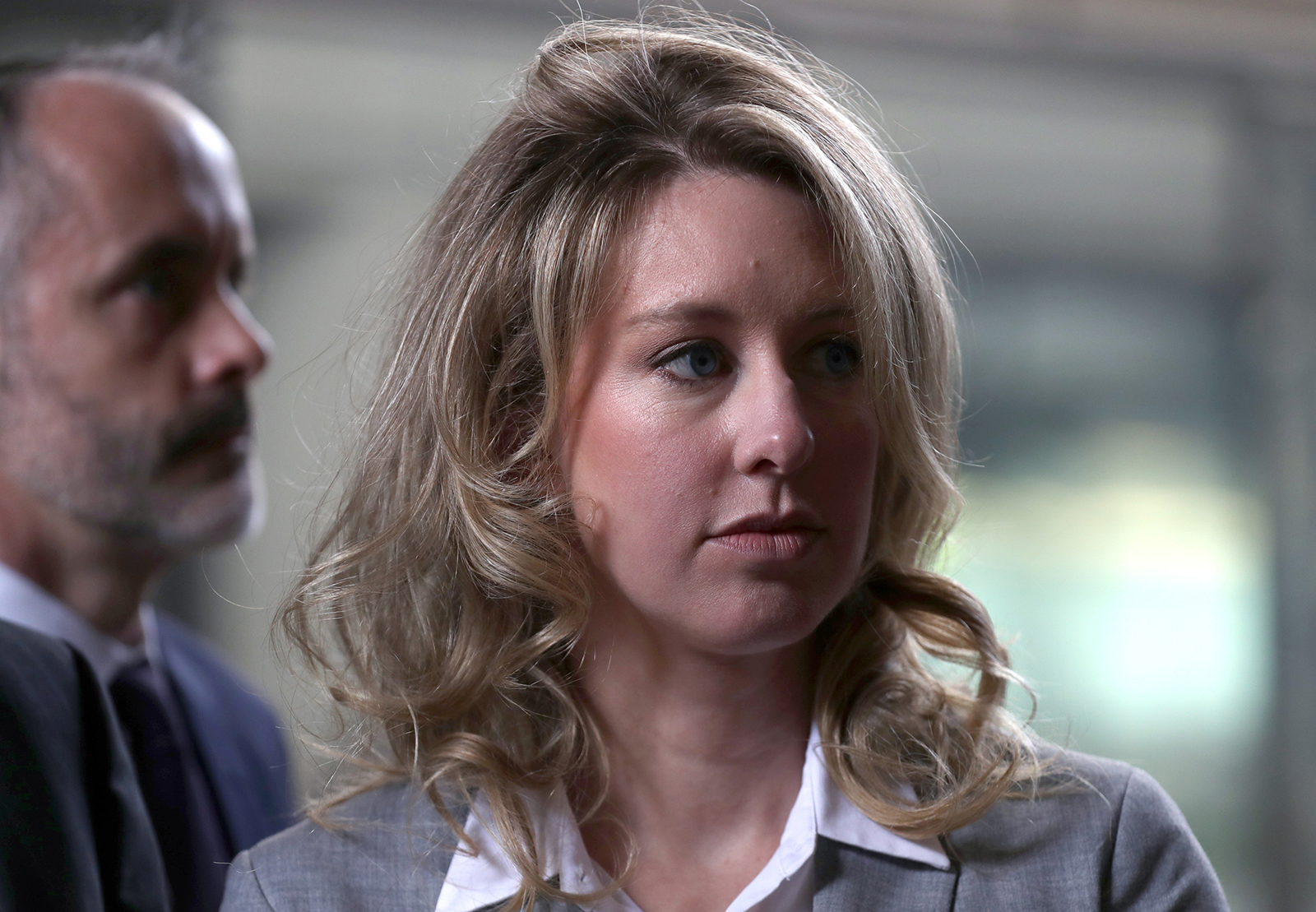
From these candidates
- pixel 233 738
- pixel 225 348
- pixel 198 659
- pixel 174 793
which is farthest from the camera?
pixel 198 659

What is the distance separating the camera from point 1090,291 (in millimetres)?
3527

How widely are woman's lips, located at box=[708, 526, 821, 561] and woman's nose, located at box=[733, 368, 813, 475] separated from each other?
0.05 m

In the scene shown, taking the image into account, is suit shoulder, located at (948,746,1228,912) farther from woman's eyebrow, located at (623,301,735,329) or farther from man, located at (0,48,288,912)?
man, located at (0,48,288,912)

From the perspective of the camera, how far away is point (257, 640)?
314cm

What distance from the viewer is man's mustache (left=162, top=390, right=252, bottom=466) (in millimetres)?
1608

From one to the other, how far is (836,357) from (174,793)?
102cm

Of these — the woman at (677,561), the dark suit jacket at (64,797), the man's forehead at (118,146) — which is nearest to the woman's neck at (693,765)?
the woman at (677,561)

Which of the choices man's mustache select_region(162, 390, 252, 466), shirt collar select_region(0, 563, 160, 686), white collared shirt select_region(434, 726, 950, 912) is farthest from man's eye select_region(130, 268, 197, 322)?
white collared shirt select_region(434, 726, 950, 912)

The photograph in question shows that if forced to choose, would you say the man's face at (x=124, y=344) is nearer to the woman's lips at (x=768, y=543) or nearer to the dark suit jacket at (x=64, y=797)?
the dark suit jacket at (x=64, y=797)

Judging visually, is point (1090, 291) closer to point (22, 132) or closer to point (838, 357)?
point (838, 357)

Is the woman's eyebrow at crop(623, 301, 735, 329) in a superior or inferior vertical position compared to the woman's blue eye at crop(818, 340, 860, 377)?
superior

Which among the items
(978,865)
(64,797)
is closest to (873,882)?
(978,865)

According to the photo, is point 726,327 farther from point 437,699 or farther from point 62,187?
point 62,187

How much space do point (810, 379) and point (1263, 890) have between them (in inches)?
137
